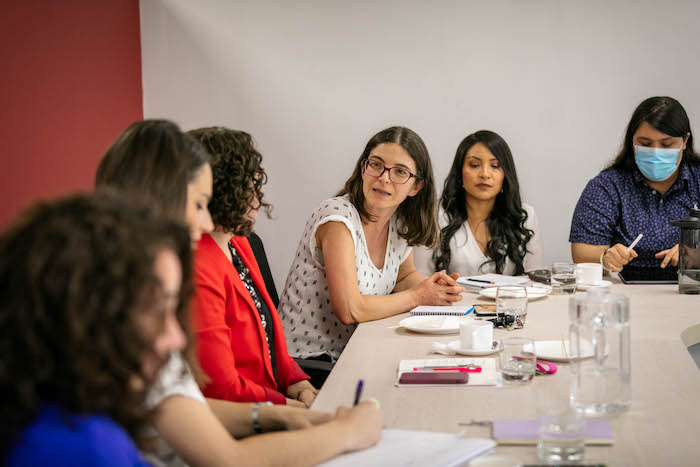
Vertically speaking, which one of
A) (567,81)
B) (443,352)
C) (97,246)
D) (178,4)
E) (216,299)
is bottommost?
(443,352)

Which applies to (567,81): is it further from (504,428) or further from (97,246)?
(97,246)

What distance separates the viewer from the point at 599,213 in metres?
3.14

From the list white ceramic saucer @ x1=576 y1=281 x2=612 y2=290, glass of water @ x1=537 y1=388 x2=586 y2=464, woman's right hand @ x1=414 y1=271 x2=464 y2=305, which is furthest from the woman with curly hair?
white ceramic saucer @ x1=576 y1=281 x2=612 y2=290

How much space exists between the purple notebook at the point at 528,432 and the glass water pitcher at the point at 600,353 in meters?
0.08

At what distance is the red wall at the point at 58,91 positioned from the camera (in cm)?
278

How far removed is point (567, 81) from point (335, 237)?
251cm

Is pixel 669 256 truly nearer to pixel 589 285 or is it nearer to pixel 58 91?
pixel 589 285

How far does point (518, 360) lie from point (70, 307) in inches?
40.8

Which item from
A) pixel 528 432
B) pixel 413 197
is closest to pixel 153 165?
pixel 528 432

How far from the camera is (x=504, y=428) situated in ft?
3.95

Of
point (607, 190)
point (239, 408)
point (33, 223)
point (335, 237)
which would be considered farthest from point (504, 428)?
point (607, 190)

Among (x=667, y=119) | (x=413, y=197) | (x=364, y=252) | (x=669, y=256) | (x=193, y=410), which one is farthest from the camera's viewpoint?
(x=667, y=119)

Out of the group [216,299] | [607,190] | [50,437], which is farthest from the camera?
[607,190]

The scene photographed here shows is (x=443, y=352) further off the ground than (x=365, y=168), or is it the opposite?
(x=365, y=168)
